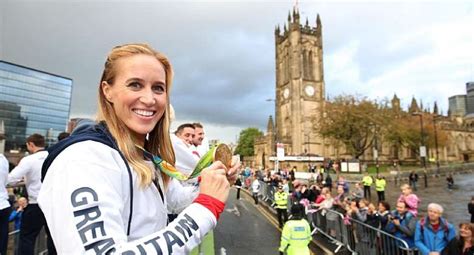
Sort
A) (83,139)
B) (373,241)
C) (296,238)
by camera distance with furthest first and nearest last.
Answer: (373,241), (296,238), (83,139)

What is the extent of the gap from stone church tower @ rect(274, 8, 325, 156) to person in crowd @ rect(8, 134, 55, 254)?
63840mm

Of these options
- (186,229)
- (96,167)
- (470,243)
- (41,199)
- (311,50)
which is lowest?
(470,243)

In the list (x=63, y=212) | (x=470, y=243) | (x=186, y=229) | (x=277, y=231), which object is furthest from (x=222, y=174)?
(x=277, y=231)

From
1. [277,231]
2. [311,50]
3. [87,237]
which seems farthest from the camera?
[311,50]

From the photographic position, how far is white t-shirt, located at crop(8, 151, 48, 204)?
4.16 meters

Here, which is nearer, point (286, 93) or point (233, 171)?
point (233, 171)

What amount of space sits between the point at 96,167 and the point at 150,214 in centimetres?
33

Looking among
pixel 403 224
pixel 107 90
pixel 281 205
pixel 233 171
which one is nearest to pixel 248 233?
pixel 281 205

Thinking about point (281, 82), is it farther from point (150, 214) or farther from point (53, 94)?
point (150, 214)

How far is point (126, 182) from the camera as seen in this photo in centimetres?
119

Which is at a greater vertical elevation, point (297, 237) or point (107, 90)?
point (107, 90)

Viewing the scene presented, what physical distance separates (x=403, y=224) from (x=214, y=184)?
6.58 m

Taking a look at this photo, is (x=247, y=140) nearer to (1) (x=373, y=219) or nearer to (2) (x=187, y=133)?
(1) (x=373, y=219)

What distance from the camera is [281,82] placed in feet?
253
